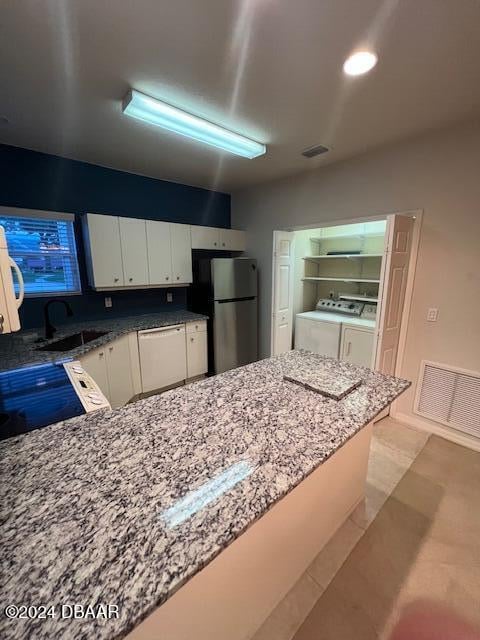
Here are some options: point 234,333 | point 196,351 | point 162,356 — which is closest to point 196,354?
point 196,351

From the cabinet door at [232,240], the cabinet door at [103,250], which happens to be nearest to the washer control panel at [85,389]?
the cabinet door at [103,250]

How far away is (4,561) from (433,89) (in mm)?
2859

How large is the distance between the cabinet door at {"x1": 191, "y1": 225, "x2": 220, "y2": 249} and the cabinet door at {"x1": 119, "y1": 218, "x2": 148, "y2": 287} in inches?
26.5

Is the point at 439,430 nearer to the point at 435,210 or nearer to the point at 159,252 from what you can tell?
the point at 435,210

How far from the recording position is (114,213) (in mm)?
3217

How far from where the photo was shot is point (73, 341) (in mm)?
2580

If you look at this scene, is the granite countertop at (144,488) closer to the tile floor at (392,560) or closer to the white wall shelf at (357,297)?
the tile floor at (392,560)

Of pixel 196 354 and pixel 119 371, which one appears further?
pixel 196 354

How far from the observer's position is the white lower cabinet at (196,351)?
3424 millimetres

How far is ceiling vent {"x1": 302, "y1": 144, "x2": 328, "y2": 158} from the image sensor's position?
2.53m

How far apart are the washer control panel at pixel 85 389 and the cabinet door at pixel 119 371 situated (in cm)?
77

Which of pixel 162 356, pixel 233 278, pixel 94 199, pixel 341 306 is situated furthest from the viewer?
pixel 341 306

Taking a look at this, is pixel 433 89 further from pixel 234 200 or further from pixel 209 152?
pixel 234 200

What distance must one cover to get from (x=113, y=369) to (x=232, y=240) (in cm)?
240
